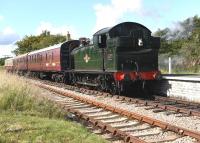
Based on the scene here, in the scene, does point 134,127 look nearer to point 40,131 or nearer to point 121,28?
point 40,131

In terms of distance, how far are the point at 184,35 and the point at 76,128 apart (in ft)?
141

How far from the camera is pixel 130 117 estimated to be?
11789 millimetres

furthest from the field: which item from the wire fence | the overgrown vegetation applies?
the overgrown vegetation

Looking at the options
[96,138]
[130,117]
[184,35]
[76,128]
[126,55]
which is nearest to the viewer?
[96,138]

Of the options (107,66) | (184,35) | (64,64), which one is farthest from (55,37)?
(107,66)

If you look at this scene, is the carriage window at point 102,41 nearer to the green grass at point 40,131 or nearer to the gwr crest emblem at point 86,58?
the gwr crest emblem at point 86,58

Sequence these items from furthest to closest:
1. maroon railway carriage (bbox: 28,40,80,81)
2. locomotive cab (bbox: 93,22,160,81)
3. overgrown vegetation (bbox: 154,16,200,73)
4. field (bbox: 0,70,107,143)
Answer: overgrown vegetation (bbox: 154,16,200,73) < maroon railway carriage (bbox: 28,40,80,81) < locomotive cab (bbox: 93,22,160,81) < field (bbox: 0,70,107,143)

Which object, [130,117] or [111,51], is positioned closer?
[130,117]

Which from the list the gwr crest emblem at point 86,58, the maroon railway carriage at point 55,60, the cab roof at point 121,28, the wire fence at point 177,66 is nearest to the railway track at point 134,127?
the cab roof at point 121,28

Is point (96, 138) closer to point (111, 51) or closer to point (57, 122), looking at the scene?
point (57, 122)

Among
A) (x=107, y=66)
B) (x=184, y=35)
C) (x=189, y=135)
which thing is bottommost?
(x=189, y=135)

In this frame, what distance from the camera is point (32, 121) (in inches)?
388

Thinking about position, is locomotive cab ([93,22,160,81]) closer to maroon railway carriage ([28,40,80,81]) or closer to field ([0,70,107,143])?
field ([0,70,107,143])

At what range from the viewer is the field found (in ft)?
27.2
